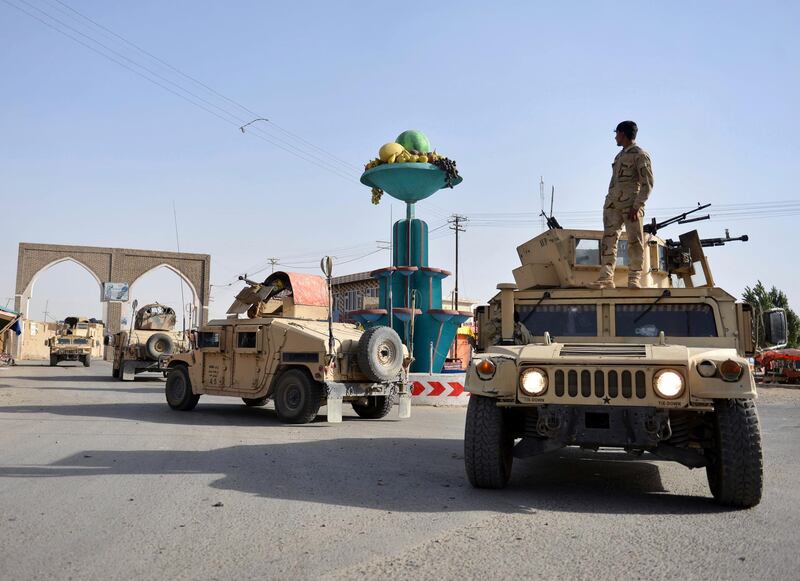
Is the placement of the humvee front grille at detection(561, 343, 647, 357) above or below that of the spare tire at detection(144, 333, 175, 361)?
below

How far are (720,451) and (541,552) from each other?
1739mm

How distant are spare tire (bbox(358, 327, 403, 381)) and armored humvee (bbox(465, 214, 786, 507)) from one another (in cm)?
470

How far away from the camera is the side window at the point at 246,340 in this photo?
11.4 metres

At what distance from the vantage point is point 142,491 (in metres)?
5.27

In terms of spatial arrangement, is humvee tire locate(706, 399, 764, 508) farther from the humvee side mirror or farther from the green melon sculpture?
the green melon sculpture

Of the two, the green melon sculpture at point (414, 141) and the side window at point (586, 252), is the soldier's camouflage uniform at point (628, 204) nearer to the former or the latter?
the side window at point (586, 252)

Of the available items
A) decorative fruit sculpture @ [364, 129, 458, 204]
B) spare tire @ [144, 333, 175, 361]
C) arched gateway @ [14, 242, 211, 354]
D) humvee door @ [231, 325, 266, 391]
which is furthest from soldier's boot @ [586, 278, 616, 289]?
arched gateway @ [14, 242, 211, 354]

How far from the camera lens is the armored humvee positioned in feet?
15.3

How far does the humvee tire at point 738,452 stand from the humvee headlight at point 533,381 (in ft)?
3.89

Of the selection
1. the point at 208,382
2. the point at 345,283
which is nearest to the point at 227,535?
the point at 208,382

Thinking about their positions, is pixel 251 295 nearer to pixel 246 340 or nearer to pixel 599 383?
pixel 246 340

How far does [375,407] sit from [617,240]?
639 centimetres

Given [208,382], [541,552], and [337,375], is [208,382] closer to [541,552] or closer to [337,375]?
[337,375]

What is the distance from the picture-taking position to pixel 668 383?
15.3ft
